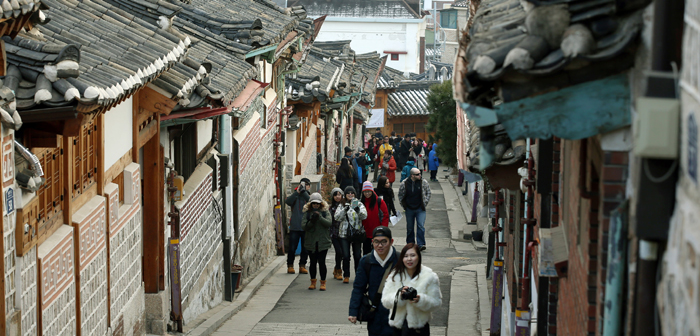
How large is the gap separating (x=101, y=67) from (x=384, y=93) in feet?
148

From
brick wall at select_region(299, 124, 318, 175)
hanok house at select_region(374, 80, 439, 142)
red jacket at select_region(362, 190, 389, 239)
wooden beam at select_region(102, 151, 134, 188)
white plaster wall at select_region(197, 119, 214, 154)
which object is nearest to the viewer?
wooden beam at select_region(102, 151, 134, 188)

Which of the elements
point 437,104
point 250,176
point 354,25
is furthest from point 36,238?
point 354,25

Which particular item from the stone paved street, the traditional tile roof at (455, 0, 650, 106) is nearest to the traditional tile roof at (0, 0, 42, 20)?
the traditional tile roof at (455, 0, 650, 106)

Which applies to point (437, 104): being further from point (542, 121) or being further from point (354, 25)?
point (354, 25)

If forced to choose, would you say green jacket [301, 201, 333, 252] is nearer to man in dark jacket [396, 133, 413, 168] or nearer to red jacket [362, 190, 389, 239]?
red jacket [362, 190, 389, 239]

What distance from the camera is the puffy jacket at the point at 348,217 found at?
49.7ft

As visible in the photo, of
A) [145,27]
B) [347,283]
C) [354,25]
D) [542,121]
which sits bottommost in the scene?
[347,283]

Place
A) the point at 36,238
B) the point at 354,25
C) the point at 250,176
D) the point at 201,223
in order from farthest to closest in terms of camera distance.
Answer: the point at 354,25, the point at 250,176, the point at 201,223, the point at 36,238

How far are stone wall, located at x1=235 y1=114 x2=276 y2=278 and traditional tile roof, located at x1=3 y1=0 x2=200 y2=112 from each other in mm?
5958

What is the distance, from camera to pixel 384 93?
52094 millimetres

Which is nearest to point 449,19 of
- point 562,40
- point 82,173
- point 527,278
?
point 527,278

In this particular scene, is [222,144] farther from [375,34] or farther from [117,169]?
[375,34]

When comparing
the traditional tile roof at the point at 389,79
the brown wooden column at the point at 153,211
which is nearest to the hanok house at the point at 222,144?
the brown wooden column at the point at 153,211

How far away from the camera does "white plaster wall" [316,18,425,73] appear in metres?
72.1
